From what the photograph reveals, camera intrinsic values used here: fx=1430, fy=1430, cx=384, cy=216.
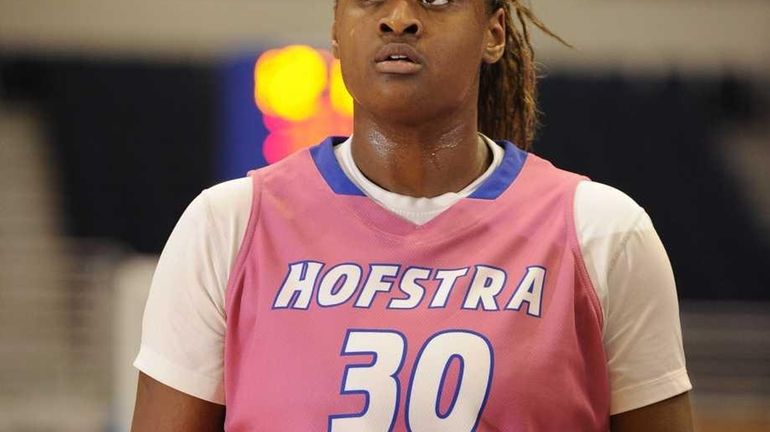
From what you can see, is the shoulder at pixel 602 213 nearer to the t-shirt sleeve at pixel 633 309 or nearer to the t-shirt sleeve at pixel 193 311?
the t-shirt sleeve at pixel 633 309

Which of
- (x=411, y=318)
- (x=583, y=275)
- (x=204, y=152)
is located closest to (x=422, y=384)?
(x=411, y=318)

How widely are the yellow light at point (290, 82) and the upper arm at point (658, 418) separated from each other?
11.5 ft

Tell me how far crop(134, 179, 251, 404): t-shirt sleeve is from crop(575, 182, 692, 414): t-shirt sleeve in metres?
0.43

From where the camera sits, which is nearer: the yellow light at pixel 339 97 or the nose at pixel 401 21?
the nose at pixel 401 21

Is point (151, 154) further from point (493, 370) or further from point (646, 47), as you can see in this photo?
point (493, 370)

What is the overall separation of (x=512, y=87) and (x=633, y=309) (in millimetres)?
415

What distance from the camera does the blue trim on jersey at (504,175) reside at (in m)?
1.76

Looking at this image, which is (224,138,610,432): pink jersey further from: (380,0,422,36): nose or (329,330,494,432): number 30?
(380,0,422,36): nose

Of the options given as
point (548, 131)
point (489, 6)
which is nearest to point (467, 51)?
point (489, 6)

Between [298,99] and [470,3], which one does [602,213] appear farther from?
[298,99]

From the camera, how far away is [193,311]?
1.66 meters

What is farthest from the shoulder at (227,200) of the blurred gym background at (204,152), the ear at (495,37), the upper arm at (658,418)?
the blurred gym background at (204,152)

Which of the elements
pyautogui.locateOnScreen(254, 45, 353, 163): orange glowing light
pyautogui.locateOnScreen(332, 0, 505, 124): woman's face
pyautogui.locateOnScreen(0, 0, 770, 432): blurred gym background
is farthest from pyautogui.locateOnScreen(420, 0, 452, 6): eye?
pyautogui.locateOnScreen(0, 0, 770, 432): blurred gym background

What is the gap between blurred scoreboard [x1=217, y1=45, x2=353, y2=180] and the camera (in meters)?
5.11
